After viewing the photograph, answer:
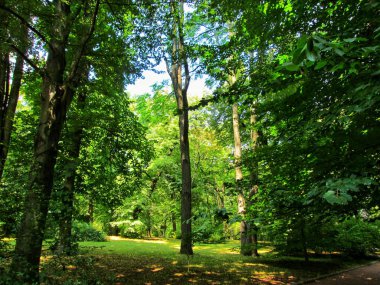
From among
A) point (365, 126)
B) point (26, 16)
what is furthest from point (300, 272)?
point (26, 16)

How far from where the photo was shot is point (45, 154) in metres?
5.48

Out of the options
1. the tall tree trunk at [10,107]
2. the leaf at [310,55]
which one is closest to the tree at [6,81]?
the tall tree trunk at [10,107]

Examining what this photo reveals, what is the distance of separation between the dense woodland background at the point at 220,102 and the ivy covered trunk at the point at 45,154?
0.08 ft

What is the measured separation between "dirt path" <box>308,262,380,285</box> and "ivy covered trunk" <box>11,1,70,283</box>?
7.40m

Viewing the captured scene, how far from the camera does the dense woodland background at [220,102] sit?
243 centimetres

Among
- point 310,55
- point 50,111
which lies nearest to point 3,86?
point 50,111

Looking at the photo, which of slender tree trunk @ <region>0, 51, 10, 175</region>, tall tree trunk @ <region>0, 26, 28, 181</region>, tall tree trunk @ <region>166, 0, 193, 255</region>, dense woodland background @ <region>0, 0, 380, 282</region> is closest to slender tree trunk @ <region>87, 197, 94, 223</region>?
dense woodland background @ <region>0, 0, 380, 282</region>

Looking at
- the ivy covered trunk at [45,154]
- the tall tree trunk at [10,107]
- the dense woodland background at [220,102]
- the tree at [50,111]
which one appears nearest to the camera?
the dense woodland background at [220,102]

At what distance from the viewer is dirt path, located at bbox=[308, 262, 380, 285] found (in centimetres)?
860

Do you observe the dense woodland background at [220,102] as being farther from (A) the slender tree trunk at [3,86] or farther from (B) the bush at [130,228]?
(B) the bush at [130,228]

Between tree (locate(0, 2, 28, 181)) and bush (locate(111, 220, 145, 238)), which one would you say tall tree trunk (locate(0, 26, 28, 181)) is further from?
bush (locate(111, 220, 145, 238))

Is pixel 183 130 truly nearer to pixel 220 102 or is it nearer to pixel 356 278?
pixel 220 102

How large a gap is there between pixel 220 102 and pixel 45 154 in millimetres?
5271

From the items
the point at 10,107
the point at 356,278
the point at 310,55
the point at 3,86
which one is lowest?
the point at 356,278
